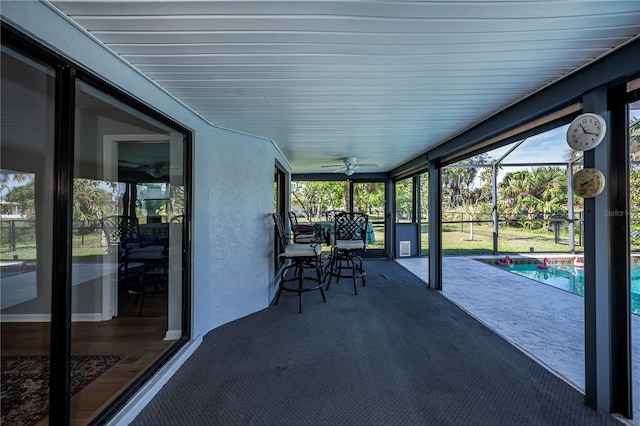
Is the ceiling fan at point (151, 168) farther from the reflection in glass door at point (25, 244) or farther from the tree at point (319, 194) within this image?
the tree at point (319, 194)

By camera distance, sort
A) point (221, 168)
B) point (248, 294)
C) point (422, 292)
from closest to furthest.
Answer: point (221, 168) < point (248, 294) < point (422, 292)

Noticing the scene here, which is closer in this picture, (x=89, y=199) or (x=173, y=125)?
(x=173, y=125)

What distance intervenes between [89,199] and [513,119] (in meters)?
3.97

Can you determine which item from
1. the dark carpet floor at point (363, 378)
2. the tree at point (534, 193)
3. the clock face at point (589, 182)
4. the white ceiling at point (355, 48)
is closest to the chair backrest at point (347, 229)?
the dark carpet floor at point (363, 378)

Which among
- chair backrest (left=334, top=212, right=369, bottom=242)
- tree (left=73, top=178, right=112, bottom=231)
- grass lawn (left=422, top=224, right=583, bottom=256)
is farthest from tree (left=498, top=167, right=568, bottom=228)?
tree (left=73, top=178, right=112, bottom=231)

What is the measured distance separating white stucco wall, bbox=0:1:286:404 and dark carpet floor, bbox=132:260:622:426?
28 cm

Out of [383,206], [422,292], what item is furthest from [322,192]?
[422,292]

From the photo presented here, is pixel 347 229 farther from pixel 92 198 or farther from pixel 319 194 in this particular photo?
pixel 92 198

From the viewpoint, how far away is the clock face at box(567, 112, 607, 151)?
61.1 inches

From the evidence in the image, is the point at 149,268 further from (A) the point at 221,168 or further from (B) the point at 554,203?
(B) the point at 554,203

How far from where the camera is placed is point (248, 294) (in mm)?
3156

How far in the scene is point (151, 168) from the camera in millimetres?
2879

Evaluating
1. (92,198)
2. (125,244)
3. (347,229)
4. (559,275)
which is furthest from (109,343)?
(559,275)

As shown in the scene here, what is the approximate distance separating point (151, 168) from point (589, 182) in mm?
3770
